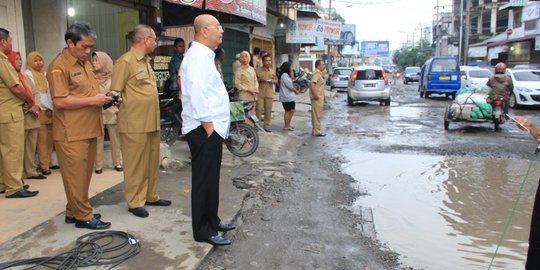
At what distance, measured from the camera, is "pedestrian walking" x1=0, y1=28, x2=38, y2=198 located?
184 inches

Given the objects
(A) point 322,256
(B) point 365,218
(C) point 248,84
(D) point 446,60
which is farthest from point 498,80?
(D) point 446,60

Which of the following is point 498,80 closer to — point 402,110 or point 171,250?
point 402,110

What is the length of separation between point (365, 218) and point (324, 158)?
3.24 m

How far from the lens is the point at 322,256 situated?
400 cm

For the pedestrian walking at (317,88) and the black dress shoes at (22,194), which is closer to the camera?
the black dress shoes at (22,194)

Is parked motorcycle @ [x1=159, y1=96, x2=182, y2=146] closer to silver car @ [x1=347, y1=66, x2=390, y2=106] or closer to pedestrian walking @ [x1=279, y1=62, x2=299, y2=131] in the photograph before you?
pedestrian walking @ [x1=279, y1=62, x2=299, y2=131]

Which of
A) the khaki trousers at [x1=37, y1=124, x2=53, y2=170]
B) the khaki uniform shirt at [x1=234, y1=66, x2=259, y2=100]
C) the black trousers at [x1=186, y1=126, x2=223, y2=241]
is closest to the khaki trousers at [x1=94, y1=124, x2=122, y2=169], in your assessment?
the khaki trousers at [x1=37, y1=124, x2=53, y2=170]

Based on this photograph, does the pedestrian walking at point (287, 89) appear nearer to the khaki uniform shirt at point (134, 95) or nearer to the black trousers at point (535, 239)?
the khaki uniform shirt at point (134, 95)

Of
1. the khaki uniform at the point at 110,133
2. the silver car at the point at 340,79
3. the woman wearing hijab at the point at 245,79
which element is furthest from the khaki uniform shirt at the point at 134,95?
the silver car at the point at 340,79

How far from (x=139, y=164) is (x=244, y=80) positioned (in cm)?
516

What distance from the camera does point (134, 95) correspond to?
168 inches

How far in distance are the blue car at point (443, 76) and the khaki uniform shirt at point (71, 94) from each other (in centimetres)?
1881

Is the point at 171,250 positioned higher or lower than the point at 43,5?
lower

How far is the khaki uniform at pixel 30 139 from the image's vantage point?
5.38 m
